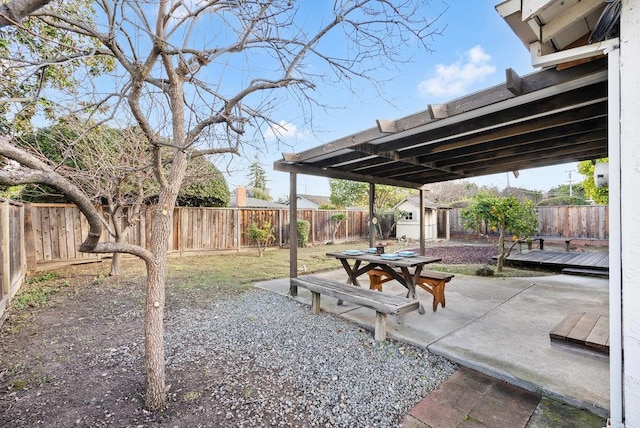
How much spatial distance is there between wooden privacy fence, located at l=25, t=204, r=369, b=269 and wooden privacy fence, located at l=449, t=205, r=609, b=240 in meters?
7.94

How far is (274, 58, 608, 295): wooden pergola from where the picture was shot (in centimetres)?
231

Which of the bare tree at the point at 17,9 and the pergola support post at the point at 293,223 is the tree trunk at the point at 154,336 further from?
the pergola support post at the point at 293,223

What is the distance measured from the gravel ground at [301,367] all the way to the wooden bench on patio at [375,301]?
18 centimetres

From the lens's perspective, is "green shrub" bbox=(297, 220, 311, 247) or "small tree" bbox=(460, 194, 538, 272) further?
"green shrub" bbox=(297, 220, 311, 247)

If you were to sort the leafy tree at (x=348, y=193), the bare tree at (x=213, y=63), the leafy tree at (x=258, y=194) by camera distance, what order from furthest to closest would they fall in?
the leafy tree at (x=258, y=194)
the leafy tree at (x=348, y=193)
the bare tree at (x=213, y=63)

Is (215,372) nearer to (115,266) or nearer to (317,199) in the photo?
(115,266)

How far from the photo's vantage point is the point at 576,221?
1212 cm

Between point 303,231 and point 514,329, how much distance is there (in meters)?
8.73

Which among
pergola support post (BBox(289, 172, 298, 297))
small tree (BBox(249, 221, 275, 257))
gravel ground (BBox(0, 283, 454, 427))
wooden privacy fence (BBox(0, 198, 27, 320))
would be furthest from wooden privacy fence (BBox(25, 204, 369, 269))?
pergola support post (BBox(289, 172, 298, 297))

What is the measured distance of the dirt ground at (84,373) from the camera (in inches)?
76.2

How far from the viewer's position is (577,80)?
204 centimetres

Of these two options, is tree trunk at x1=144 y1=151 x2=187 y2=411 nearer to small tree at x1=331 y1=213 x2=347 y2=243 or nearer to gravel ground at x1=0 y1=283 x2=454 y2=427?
gravel ground at x1=0 y1=283 x2=454 y2=427

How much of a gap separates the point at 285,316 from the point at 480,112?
3235 mm

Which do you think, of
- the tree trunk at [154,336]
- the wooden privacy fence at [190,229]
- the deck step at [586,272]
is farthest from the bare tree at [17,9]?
the deck step at [586,272]
